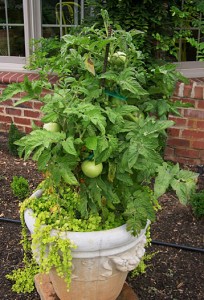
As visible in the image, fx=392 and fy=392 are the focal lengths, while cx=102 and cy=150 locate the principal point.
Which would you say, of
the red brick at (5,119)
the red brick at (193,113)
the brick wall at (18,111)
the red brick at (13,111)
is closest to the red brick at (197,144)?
the red brick at (193,113)

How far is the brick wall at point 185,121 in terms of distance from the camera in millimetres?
3600

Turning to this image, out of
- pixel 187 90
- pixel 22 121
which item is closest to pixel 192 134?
pixel 187 90

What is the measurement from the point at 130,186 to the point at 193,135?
2.03 metres

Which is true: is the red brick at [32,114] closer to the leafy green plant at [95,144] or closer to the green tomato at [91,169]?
the leafy green plant at [95,144]

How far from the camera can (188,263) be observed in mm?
2656

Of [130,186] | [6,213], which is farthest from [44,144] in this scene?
[6,213]

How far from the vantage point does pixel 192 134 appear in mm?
3750

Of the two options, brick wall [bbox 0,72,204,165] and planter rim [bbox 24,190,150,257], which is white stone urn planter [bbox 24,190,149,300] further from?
brick wall [bbox 0,72,204,165]

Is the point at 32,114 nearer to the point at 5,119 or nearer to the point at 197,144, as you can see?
the point at 5,119

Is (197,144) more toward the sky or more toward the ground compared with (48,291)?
more toward the sky

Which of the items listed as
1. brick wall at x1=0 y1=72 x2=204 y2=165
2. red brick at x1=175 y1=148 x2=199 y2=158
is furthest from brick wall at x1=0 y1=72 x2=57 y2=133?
red brick at x1=175 y1=148 x2=199 y2=158

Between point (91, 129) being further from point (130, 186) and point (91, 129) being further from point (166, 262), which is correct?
point (166, 262)

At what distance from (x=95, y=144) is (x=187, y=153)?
244cm

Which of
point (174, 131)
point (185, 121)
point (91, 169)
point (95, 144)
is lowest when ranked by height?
point (174, 131)
